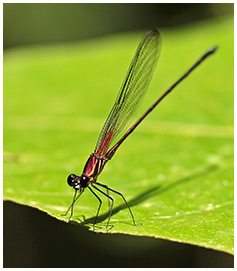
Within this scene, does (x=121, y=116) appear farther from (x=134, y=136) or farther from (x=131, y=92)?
(x=134, y=136)

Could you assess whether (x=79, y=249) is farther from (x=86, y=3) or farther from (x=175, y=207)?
(x=86, y=3)

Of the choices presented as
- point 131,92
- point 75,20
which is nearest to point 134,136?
point 131,92

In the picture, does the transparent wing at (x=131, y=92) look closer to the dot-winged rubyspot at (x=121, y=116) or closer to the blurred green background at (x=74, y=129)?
the dot-winged rubyspot at (x=121, y=116)

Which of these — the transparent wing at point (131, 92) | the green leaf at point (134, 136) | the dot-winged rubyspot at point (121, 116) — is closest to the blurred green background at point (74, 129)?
the green leaf at point (134, 136)

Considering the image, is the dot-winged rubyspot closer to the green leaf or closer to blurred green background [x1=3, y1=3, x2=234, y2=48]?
the green leaf

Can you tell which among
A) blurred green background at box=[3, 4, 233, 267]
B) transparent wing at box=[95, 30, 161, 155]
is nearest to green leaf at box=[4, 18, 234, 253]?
blurred green background at box=[3, 4, 233, 267]
